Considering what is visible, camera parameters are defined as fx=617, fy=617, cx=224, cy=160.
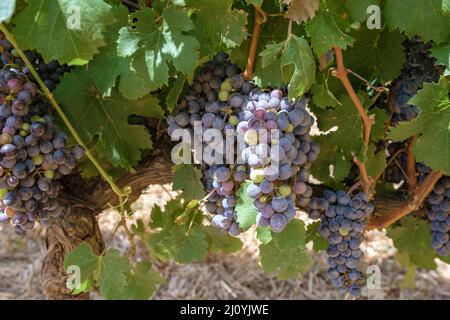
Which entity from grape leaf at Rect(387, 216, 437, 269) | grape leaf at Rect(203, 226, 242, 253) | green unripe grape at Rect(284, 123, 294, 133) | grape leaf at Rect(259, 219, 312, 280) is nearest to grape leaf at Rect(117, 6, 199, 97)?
green unripe grape at Rect(284, 123, 294, 133)

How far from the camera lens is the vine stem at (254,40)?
1.46 m

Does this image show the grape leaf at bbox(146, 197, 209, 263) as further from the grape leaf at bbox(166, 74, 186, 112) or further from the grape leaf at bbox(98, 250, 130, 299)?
the grape leaf at bbox(166, 74, 186, 112)

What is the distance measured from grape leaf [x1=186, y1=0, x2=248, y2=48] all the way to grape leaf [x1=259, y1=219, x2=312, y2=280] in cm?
46

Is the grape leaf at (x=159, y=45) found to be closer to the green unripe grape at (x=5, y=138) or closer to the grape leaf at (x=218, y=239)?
the green unripe grape at (x=5, y=138)

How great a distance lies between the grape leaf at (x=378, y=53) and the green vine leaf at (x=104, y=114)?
543 millimetres

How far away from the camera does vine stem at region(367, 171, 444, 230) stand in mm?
1692

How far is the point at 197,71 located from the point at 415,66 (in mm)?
599

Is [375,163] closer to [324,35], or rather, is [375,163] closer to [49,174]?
[324,35]

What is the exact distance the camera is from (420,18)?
139 cm

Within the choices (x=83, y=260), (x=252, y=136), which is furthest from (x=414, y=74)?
(x=83, y=260)

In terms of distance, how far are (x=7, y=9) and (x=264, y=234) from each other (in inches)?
30.3

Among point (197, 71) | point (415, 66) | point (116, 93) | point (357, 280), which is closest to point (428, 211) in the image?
point (357, 280)

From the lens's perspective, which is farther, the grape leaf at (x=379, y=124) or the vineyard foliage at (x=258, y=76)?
the grape leaf at (x=379, y=124)

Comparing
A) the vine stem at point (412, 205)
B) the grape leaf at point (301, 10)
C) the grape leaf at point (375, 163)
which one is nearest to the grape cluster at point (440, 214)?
the vine stem at point (412, 205)
